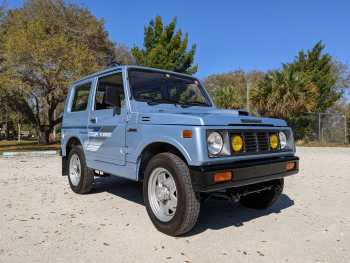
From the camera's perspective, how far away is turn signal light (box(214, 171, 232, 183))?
10.9 ft

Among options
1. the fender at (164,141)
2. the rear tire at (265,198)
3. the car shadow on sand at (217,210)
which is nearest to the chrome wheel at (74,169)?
the car shadow on sand at (217,210)

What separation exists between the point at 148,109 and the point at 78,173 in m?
2.44

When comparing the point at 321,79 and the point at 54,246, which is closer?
the point at 54,246

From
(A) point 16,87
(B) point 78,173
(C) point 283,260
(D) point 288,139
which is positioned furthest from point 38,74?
(C) point 283,260

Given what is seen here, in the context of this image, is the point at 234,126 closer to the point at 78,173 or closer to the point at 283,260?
the point at 283,260

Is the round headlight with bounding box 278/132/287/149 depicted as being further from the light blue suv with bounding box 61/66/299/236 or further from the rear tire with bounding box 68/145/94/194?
the rear tire with bounding box 68/145/94/194

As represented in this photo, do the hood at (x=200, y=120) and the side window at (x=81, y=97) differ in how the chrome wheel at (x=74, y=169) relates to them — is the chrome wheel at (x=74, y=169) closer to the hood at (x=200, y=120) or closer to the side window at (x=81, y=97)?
the side window at (x=81, y=97)

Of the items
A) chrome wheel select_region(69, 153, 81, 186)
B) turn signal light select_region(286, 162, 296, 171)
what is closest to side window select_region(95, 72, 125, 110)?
chrome wheel select_region(69, 153, 81, 186)

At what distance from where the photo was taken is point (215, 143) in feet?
11.4

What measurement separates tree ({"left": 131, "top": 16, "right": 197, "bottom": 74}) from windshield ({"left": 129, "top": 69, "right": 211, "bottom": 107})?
19.8 m

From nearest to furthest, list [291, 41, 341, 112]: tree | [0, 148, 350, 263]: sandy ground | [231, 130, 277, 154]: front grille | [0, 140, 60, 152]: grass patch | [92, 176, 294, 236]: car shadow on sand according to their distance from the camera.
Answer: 1. [0, 148, 350, 263]: sandy ground
2. [231, 130, 277, 154]: front grille
3. [92, 176, 294, 236]: car shadow on sand
4. [0, 140, 60, 152]: grass patch
5. [291, 41, 341, 112]: tree

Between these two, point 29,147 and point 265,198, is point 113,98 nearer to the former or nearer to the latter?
point 265,198

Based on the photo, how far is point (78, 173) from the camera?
19.9 feet

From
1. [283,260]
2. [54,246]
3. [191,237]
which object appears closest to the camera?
[283,260]
